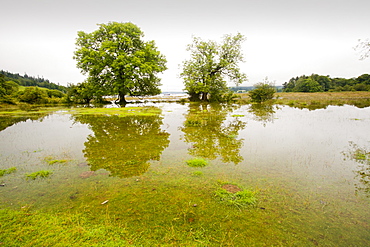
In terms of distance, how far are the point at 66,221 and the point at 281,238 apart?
416 centimetres

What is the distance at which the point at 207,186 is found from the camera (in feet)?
16.2

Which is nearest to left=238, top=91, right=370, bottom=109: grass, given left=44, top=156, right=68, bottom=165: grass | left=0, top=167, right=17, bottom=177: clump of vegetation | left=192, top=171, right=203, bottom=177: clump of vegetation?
left=192, top=171, right=203, bottom=177: clump of vegetation

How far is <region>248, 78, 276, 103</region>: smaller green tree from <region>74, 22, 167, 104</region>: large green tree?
2137 centimetres

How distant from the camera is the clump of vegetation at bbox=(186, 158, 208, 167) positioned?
251 inches

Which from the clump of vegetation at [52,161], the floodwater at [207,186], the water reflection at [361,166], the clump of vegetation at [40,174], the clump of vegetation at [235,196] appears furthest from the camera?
the clump of vegetation at [52,161]

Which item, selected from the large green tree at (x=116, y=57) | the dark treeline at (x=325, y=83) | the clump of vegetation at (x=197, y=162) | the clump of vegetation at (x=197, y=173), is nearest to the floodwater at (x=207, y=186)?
the clump of vegetation at (x=197, y=173)

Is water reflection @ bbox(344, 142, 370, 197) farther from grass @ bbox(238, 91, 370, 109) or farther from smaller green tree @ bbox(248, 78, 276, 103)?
smaller green tree @ bbox(248, 78, 276, 103)

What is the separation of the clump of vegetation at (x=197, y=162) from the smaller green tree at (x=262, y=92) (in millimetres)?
34412

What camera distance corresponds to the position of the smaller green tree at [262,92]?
3616 cm

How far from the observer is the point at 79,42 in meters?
Result: 32.2

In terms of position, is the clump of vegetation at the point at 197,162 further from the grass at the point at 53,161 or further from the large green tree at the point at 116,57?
the large green tree at the point at 116,57

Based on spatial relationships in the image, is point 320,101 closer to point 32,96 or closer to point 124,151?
point 124,151

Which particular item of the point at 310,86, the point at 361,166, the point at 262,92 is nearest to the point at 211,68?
the point at 262,92

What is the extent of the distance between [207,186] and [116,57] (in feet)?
109
